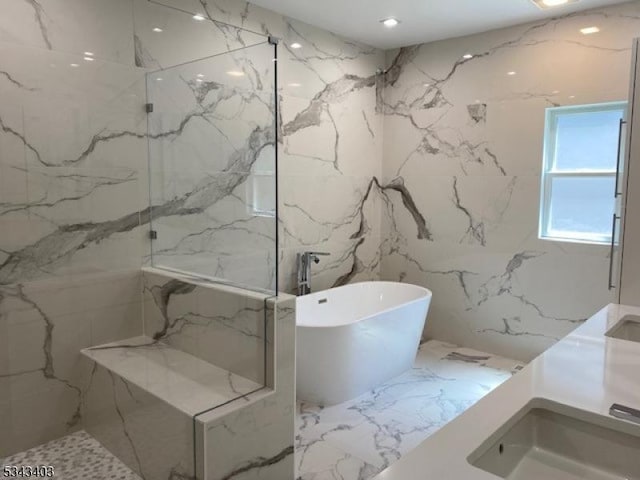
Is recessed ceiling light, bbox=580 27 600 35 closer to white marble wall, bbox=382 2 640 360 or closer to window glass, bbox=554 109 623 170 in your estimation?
white marble wall, bbox=382 2 640 360

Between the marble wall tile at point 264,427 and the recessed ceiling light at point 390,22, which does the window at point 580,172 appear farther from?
the marble wall tile at point 264,427

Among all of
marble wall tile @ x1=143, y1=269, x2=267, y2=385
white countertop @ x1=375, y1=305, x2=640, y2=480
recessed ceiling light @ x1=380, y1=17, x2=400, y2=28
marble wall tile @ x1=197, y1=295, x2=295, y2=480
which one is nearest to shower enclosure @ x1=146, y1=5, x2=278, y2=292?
marble wall tile @ x1=143, y1=269, x2=267, y2=385

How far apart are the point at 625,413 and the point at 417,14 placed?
320cm

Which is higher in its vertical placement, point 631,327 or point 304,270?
point 631,327

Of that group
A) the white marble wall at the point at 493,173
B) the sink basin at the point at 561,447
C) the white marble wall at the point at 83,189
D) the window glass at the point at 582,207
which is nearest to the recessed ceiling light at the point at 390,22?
the white marble wall at the point at 493,173

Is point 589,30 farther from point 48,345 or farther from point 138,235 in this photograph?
point 48,345

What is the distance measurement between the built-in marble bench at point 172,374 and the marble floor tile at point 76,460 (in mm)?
427

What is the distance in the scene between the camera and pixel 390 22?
3816 mm

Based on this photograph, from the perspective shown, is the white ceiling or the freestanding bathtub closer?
the freestanding bathtub

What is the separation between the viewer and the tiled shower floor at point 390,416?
2621 mm

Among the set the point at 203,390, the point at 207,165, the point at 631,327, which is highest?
the point at 207,165

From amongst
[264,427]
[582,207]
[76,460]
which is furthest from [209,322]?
[582,207]

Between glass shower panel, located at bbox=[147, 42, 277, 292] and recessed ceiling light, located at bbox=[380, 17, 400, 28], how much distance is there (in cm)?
147

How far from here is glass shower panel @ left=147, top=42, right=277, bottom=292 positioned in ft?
9.29
